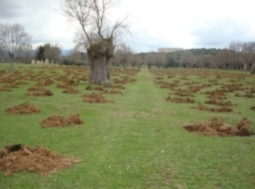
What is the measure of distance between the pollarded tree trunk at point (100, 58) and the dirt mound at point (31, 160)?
2690 cm

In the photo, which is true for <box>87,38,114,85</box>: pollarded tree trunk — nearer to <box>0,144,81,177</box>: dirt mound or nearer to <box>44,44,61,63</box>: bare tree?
→ <box>0,144,81,177</box>: dirt mound

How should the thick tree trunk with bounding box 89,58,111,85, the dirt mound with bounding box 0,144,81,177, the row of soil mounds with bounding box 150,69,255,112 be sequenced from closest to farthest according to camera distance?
1. the dirt mound with bounding box 0,144,81,177
2. the row of soil mounds with bounding box 150,69,255,112
3. the thick tree trunk with bounding box 89,58,111,85

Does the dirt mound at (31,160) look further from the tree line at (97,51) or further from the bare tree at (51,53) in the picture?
the bare tree at (51,53)

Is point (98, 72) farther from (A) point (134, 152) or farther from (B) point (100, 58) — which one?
(A) point (134, 152)

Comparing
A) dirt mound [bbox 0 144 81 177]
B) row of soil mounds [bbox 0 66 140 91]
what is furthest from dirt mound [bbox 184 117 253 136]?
row of soil mounds [bbox 0 66 140 91]

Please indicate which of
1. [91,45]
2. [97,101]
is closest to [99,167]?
[97,101]

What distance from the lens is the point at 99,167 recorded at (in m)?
7.63

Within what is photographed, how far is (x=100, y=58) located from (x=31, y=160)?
28446 millimetres

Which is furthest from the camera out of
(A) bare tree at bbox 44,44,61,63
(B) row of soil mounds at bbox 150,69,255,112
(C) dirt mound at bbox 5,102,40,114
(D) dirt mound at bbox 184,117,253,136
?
(A) bare tree at bbox 44,44,61,63

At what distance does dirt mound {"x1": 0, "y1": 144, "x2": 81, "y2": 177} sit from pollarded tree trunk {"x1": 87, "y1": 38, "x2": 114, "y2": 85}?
1059 inches

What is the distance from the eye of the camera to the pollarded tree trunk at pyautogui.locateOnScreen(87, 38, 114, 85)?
34.6m

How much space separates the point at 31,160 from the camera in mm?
7551

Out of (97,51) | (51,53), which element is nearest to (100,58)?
(97,51)

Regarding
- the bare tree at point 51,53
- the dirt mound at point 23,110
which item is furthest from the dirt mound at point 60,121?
the bare tree at point 51,53
